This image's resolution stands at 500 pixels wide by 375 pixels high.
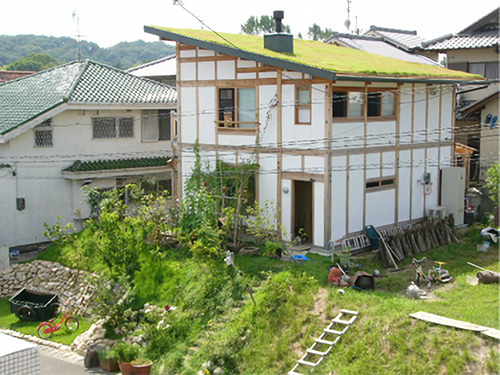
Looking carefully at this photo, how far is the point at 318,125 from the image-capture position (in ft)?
63.5

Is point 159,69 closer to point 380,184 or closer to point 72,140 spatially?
point 72,140

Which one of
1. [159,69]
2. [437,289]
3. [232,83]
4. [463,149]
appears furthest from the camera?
[159,69]

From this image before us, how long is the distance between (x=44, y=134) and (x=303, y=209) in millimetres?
10739

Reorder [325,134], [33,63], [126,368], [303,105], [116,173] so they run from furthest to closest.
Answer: [33,63] → [116,173] → [303,105] → [325,134] → [126,368]

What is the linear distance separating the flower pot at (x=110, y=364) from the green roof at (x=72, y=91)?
10688 mm

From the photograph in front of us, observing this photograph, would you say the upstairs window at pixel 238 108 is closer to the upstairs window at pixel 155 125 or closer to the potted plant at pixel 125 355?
Result: the upstairs window at pixel 155 125

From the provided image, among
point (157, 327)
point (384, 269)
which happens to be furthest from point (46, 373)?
point (384, 269)

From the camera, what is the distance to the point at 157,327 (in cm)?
1680

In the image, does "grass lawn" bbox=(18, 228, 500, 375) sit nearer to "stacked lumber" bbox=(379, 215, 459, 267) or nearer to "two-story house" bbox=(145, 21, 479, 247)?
"stacked lumber" bbox=(379, 215, 459, 267)

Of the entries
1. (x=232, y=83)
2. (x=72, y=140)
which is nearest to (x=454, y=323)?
(x=232, y=83)

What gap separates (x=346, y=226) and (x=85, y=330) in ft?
28.0

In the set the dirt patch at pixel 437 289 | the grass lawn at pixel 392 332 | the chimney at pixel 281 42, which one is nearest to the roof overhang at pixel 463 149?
the chimney at pixel 281 42

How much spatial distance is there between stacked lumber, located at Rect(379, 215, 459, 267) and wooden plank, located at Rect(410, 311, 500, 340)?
5.17 m

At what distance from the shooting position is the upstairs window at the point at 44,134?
24.4m
